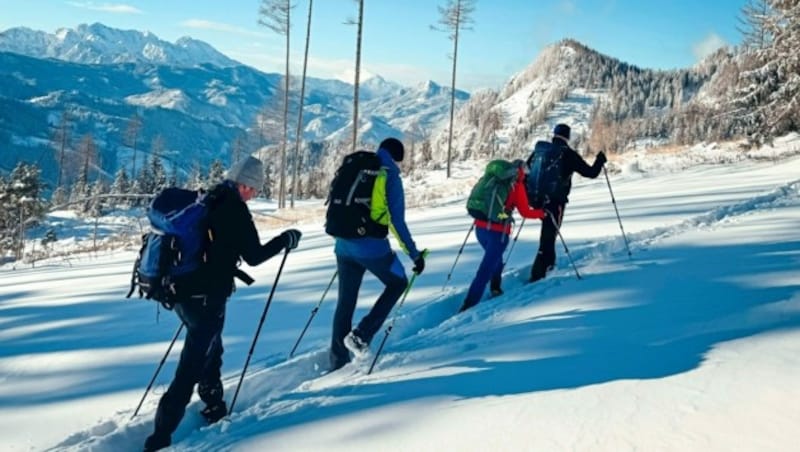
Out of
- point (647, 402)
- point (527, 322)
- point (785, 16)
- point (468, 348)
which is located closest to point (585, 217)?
point (527, 322)

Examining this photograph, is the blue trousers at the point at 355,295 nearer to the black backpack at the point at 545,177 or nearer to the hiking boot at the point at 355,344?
the hiking boot at the point at 355,344

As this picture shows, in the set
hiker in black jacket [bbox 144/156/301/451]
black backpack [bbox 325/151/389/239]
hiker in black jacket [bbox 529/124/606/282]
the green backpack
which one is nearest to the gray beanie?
hiker in black jacket [bbox 144/156/301/451]

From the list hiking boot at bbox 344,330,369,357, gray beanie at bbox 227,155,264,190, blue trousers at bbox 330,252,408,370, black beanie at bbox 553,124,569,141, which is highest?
black beanie at bbox 553,124,569,141

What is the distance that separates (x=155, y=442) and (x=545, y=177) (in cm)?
586

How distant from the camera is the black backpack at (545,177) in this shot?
8078 mm

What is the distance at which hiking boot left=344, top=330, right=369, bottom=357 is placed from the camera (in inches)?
219

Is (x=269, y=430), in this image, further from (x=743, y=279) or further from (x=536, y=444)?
(x=743, y=279)

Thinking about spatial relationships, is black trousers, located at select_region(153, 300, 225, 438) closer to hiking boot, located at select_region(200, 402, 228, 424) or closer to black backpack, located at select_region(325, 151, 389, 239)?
hiking boot, located at select_region(200, 402, 228, 424)

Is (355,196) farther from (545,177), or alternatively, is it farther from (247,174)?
(545,177)

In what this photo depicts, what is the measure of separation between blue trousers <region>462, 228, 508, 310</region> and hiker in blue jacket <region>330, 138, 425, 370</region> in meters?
1.88

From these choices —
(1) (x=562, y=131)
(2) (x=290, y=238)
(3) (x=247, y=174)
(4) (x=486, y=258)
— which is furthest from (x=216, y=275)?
(1) (x=562, y=131)

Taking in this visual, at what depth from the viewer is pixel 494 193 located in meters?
7.29

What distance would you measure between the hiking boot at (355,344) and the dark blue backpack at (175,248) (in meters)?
1.79

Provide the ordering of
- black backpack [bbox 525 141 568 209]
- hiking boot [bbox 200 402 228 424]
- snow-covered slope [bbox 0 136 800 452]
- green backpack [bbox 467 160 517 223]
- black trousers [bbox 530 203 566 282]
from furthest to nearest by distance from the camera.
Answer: black trousers [bbox 530 203 566 282], black backpack [bbox 525 141 568 209], green backpack [bbox 467 160 517 223], hiking boot [bbox 200 402 228 424], snow-covered slope [bbox 0 136 800 452]
